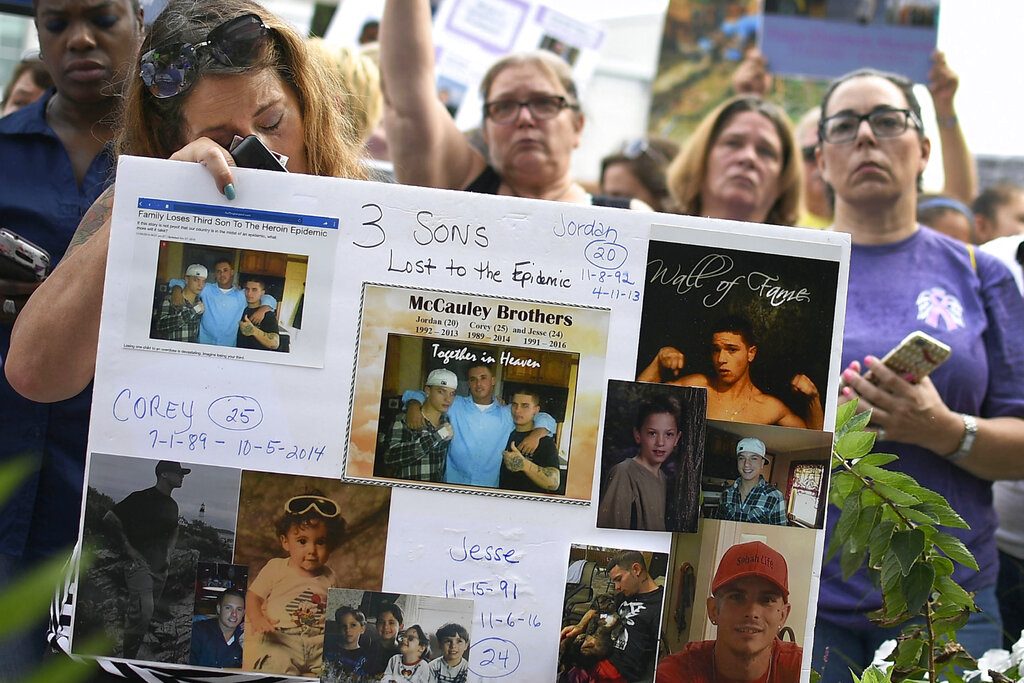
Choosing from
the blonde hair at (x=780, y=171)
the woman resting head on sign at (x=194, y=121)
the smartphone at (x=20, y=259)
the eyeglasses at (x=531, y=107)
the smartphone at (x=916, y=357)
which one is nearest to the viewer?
the woman resting head on sign at (x=194, y=121)

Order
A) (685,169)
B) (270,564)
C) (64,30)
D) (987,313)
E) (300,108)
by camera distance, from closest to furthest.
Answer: (270,564), (300,108), (64,30), (987,313), (685,169)

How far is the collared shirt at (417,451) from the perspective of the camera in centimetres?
133

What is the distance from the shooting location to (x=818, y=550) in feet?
4.47

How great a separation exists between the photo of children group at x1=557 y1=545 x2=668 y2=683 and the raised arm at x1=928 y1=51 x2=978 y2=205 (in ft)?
9.25

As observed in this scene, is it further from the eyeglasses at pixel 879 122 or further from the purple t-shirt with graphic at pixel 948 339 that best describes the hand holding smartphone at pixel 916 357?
the eyeglasses at pixel 879 122

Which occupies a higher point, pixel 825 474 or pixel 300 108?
pixel 300 108

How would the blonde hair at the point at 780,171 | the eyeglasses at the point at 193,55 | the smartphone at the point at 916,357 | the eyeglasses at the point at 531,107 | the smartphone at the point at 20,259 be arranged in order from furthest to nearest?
the blonde hair at the point at 780,171 → the eyeglasses at the point at 531,107 → the smartphone at the point at 916,357 → the smartphone at the point at 20,259 → the eyeglasses at the point at 193,55

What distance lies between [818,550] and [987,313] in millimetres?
1325

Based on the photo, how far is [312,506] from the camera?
4.37 feet

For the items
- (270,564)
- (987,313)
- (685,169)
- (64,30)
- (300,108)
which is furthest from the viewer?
(685,169)

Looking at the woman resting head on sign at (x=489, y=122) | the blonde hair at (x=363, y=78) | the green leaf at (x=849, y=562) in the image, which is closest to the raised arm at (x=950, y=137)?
the woman resting head on sign at (x=489, y=122)

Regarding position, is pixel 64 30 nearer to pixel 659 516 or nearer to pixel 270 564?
pixel 270 564

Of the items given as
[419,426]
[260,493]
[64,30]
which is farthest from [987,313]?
[64,30]

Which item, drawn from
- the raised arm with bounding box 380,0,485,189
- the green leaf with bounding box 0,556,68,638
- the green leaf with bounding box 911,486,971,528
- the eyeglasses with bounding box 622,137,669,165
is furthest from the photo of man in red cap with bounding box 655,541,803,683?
the eyeglasses with bounding box 622,137,669,165
